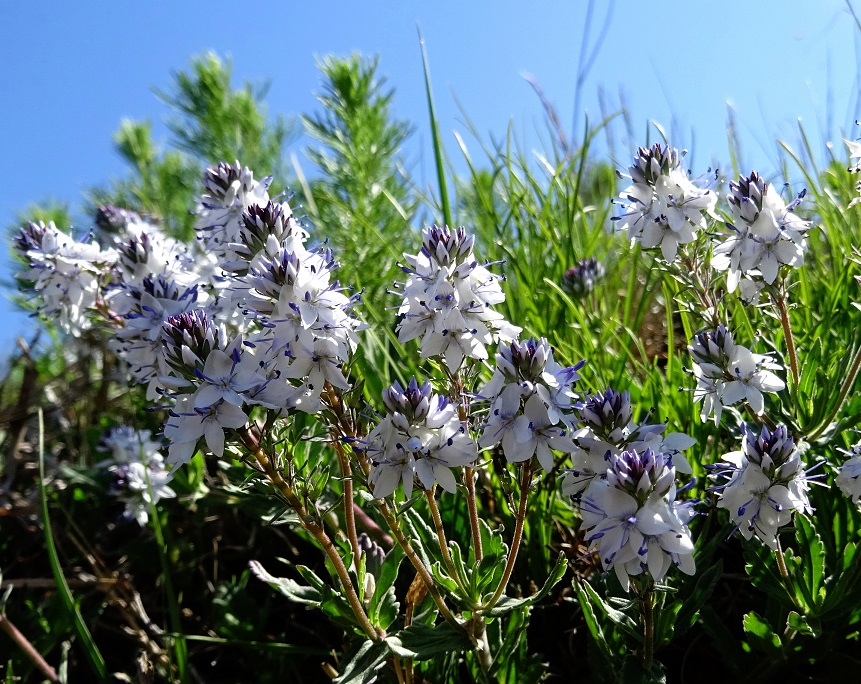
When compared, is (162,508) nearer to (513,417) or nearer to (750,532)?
(513,417)

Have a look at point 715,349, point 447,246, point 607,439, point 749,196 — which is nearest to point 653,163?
point 749,196

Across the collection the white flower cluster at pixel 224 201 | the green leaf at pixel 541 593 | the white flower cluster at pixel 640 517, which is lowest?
the green leaf at pixel 541 593

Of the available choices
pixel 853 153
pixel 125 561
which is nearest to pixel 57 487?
pixel 125 561

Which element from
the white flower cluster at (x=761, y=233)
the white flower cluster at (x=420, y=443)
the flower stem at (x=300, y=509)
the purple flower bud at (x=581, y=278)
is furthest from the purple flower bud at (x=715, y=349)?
the purple flower bud at (x=581, y=278)

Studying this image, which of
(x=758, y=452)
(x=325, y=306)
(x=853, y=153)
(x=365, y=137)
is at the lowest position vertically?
(x=758, y=452)

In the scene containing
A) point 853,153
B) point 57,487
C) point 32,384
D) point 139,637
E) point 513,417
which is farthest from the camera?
point 32,384

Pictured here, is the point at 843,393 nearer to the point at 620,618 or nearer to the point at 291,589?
the point at 620,618

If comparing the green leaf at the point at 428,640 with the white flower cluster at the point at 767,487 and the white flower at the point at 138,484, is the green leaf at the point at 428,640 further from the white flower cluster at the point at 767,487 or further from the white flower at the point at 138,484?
the white flower at the point at 138,484
